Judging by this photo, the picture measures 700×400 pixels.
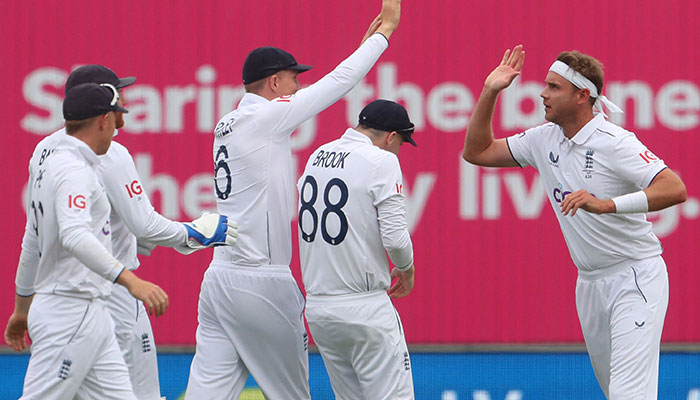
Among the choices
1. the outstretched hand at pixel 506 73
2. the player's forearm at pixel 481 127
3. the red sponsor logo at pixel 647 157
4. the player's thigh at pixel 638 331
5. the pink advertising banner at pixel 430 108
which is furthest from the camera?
the pink advertising banner at pixel 430 108

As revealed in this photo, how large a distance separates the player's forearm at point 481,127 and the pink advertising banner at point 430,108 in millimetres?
2062

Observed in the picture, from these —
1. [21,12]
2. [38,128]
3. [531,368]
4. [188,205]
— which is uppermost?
[21,12]

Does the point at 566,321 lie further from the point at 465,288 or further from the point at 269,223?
the point at 269,223

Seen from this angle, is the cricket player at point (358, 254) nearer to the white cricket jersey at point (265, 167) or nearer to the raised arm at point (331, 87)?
the white cricket jersey at point (265, 167)

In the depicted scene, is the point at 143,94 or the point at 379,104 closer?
the point at 379,104

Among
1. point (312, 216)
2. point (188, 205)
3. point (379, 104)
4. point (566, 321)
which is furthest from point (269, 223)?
point (566, 321)

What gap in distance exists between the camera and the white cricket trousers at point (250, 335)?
5.66 meters

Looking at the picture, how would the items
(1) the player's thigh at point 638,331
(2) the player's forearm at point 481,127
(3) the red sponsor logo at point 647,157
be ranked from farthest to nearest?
(2) the player's forearm at point 481,127
(3) the red sponsor logo at point 647,157
(1) the player's thigh at point 638,331

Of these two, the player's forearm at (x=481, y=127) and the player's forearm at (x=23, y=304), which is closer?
the player's forearm at (x=23, y=304)

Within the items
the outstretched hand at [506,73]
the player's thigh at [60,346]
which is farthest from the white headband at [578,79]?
the player's thigh at [60,346]

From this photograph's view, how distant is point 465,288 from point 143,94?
3.04m

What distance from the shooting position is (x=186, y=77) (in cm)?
860

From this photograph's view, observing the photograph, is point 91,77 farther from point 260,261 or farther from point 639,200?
point 639,200

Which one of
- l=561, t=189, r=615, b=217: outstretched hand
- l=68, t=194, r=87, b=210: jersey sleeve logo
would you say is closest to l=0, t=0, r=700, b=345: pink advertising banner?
l=561, t=189, r=615, b=217: outstretched hand
